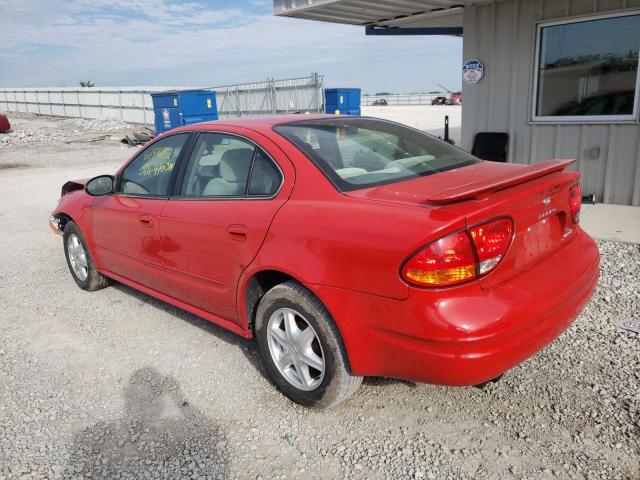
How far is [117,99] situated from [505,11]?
2691cm

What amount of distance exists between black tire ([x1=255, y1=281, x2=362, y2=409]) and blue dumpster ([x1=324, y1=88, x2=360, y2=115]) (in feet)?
46.8

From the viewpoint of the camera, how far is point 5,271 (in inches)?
223

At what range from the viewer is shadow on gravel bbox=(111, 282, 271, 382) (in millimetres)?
3445

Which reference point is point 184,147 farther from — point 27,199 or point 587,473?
point 27,199

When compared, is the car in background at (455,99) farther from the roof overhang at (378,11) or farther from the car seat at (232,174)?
the car seat at (232,174)

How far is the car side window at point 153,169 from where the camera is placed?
372cm

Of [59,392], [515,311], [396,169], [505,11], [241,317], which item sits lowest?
[59,392]

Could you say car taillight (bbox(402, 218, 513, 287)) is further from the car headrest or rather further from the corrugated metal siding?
the corrugated metal siding

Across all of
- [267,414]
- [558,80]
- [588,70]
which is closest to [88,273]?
[267,414]

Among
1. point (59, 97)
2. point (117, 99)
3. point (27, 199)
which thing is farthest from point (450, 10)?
point (59, 97)

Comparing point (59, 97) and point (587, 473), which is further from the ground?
point (59, 97)

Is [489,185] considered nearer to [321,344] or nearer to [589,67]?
[321,344]

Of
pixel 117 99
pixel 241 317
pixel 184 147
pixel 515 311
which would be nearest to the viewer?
pixel 515 311

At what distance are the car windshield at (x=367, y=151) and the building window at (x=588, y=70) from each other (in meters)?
4.40
